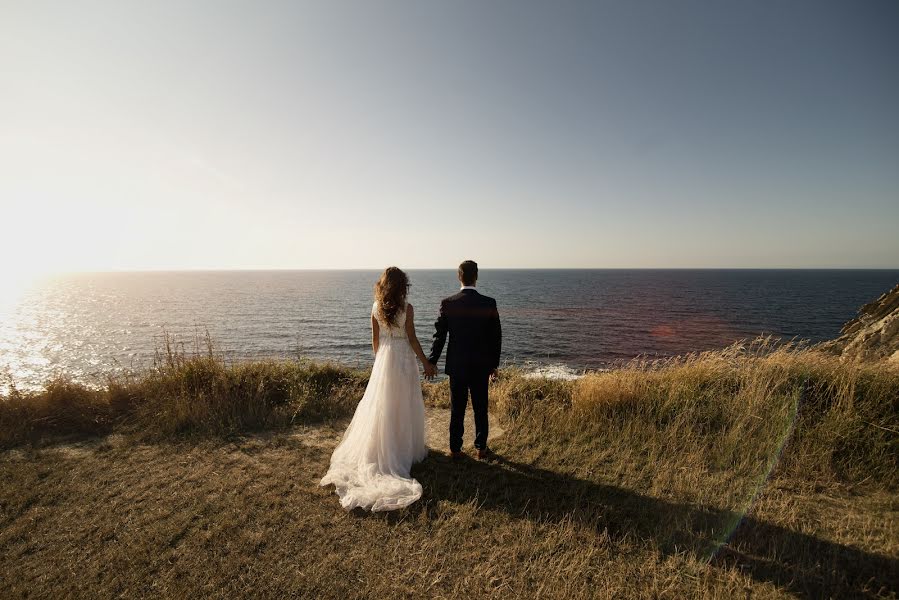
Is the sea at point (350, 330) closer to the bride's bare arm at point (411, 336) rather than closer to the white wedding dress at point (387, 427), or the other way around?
the white wedding dress at point (387, 427)

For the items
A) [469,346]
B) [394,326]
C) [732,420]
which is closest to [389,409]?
[394,326]

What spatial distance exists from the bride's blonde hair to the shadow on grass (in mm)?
2452

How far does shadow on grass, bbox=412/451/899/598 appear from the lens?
337cm

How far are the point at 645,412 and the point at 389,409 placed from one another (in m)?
4.72

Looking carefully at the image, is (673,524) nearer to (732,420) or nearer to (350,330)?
(732,420)

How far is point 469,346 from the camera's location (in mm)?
5672

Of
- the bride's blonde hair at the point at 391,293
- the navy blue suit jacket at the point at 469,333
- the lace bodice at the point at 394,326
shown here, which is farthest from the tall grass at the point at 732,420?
the bride's blonde hair at the point at 391,293

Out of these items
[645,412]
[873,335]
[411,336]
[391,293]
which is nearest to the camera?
[391,293]

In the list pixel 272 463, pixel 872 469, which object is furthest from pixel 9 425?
pixel 872 469

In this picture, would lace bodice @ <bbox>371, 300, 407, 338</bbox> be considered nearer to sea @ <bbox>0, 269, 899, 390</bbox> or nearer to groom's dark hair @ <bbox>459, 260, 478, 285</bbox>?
groom's dark hair @ <bbox>459, 260, 478, 285</bbox>

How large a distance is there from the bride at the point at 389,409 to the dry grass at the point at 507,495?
486mm

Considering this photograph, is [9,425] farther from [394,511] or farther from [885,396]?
[885,396]

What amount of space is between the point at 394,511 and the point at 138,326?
61.1 metres

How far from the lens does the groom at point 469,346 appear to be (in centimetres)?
563
